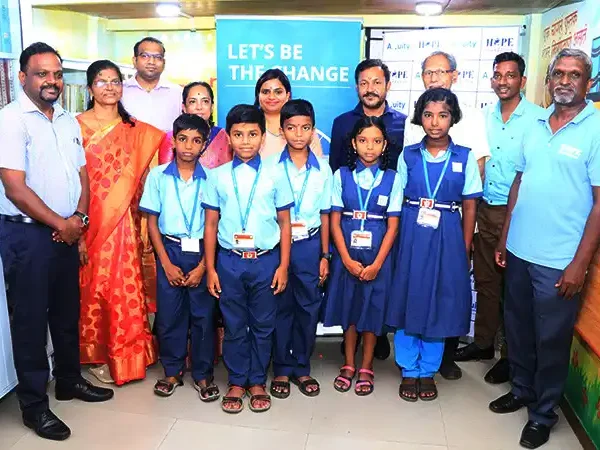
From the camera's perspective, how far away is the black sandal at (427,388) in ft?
8.89

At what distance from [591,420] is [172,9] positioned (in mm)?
5533

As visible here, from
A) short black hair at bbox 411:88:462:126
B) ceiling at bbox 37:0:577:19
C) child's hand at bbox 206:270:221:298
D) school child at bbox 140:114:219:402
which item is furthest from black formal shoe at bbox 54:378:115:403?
ceiling at bbox 37:0:577:19

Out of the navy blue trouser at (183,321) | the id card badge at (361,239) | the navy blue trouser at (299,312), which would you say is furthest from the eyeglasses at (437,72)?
the navy blue trouser at (183,321)

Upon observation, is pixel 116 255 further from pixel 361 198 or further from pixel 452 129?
pixel 452 129

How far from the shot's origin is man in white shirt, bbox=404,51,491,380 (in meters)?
2.78

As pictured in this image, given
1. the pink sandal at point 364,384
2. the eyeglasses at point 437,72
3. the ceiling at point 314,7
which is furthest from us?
the ceiling at point 314,7

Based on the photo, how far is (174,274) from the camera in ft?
8.25

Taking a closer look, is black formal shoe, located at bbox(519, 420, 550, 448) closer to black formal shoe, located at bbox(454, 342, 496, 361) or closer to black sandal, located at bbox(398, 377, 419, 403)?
black sandal, located at bbox(398, 377, 419, 403)

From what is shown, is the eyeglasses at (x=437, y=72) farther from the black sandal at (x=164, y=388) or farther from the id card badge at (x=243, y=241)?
the black sandal at (x=164, y=388)

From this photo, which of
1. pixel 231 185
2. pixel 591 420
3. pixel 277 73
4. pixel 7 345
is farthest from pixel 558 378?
pixel 7 345

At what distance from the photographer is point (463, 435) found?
2.40 m

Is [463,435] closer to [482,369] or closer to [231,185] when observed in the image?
[482,369]

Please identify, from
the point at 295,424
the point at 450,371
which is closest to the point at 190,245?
the point at 295,424

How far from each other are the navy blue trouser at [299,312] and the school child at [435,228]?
0.39 metres
